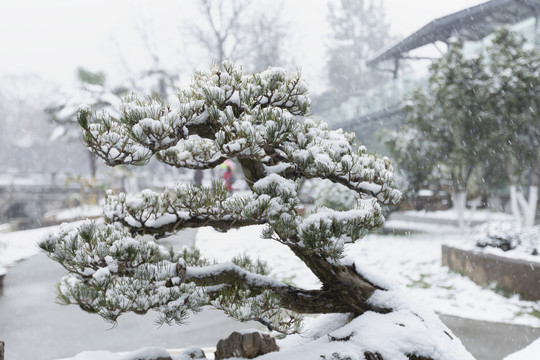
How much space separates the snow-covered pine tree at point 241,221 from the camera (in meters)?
1.98

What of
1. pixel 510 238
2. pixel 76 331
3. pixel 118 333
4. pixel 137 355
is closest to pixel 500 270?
pixel 510 238

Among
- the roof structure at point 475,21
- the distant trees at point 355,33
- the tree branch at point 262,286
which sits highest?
the distant trees at point 355,33

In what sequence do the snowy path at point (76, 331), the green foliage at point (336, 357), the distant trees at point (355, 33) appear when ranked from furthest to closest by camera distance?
the distant trees at point (355, 33)
the snowy path at point (76, 331)
the green foliage at point (336, 357)

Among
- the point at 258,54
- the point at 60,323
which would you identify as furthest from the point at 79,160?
the point at 60,323

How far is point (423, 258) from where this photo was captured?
25.5ft

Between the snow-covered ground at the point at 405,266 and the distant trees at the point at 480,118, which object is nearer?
the snow-covered ground at the point at 405,266

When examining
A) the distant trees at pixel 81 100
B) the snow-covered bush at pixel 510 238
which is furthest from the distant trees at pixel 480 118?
the distant trees at pixel 81 100

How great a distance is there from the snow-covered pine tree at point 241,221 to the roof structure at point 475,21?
12.8 metres

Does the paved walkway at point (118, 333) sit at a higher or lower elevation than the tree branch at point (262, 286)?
lower

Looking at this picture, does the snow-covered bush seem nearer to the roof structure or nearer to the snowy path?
the snowy path

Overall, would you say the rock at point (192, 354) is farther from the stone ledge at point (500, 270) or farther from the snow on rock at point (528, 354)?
the stone ledge at point (500, 270)

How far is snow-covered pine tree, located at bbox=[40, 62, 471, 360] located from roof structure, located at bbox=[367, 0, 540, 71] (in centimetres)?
1278

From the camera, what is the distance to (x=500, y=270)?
5.72m

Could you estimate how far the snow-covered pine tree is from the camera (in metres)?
1.98
